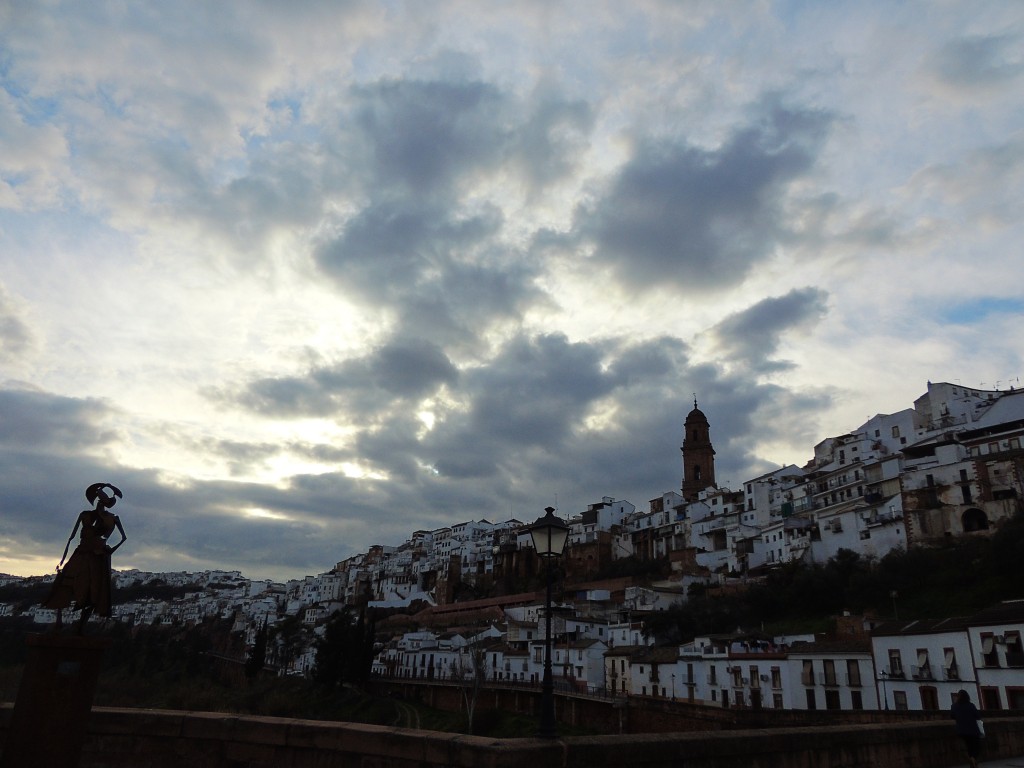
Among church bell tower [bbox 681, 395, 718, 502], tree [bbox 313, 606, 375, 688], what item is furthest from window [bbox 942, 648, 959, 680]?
church bell tower [bbox 681, 395, 718, 502]

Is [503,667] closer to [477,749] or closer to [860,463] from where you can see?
[860,463]

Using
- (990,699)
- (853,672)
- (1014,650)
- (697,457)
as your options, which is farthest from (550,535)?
(697,457)

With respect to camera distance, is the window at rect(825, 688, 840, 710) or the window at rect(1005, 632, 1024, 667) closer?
the window at rect(1005, 632, 1024, 667)

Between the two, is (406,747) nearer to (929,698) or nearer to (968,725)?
(968,725)

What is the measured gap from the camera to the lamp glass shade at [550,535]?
10.3m

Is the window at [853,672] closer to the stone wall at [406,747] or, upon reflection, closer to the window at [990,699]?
the window at [990,699]

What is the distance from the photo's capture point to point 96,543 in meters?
8.56

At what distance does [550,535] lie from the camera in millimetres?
10383

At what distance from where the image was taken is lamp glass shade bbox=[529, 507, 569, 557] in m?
10.3

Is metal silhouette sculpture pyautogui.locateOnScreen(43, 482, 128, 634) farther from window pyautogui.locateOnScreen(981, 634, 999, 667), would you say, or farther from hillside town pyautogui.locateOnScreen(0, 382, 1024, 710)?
window pyautogui.locateOnScreen(981, 634, 999, 667)

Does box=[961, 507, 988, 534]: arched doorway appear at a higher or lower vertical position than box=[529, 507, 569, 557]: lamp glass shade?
higher

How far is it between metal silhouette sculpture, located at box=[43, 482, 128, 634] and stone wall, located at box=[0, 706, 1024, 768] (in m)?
1.51

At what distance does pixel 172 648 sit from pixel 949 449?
99.0 meters

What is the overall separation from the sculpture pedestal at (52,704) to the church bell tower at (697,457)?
9905 cm
